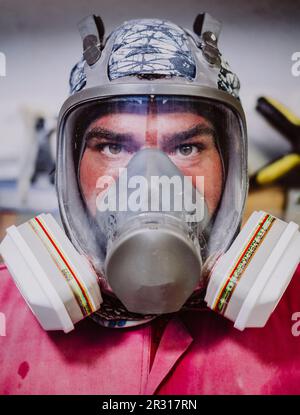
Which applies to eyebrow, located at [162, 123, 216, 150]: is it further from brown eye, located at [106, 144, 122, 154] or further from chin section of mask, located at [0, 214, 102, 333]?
chin section of mask, located at [0, 214, 102, 333]

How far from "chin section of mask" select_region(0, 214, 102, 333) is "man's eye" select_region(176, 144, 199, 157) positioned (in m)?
0.34

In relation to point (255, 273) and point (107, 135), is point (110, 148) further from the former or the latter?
point (255, 273)

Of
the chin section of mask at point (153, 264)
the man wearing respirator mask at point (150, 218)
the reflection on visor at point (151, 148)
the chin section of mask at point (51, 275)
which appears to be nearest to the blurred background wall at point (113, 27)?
the man wearing respirator mask at point (150, 218)

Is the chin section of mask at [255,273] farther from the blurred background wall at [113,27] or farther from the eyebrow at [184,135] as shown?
the blurred background wall at [113,27]

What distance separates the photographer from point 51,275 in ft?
3.12

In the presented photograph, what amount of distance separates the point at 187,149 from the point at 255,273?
0.34 metres

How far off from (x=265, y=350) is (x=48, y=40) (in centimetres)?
105

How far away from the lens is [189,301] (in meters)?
1.09

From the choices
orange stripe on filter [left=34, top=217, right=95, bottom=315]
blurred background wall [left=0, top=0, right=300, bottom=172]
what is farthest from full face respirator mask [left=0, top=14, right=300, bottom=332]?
blurred background wall [left=0, top=0, right=300, bottom=172]

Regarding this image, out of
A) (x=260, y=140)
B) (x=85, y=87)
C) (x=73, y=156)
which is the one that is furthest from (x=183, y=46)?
(x=260, y=140)

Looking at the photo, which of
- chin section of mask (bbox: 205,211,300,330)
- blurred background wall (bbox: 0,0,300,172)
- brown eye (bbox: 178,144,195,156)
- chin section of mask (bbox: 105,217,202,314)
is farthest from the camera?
blurred background wall (bbox: 0,0,300,172)

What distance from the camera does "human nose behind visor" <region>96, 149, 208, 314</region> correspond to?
843 millimetres

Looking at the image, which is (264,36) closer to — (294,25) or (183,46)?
(294,25)

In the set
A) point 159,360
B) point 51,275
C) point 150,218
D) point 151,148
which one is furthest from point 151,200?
point 159,360
